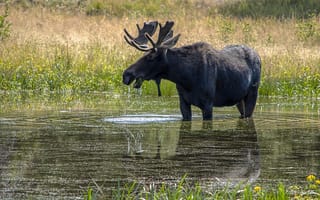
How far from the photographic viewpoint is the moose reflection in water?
9797 mm

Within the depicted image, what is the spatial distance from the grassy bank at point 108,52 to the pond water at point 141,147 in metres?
3.18

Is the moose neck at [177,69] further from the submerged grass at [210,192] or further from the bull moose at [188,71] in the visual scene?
the submerged grass at [210,192]

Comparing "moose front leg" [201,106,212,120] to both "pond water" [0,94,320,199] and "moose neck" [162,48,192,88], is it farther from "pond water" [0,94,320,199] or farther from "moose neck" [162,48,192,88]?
"moose neck" [162,48,192,88]

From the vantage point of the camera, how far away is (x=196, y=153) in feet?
37.4

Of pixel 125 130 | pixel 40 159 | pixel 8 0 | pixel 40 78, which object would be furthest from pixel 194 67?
pixel 8 0

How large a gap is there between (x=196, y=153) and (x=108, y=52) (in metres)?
12.8

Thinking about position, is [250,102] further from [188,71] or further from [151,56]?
[151,56]

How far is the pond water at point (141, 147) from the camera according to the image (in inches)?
372

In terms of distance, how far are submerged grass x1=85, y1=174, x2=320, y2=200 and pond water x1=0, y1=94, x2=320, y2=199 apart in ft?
0.82

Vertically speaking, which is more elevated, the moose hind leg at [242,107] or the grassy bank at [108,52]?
the grassy bank at [108,52]

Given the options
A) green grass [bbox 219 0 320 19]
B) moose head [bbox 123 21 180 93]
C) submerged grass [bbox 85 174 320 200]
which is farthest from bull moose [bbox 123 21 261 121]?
green grass [bbox 219 0 320 19]

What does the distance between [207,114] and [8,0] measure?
90.2 ft

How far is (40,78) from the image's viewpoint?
2122 centimetres

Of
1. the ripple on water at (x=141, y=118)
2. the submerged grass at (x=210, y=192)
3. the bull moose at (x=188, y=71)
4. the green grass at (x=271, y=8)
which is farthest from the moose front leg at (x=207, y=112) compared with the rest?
the green grass at (x=271, y=8)
